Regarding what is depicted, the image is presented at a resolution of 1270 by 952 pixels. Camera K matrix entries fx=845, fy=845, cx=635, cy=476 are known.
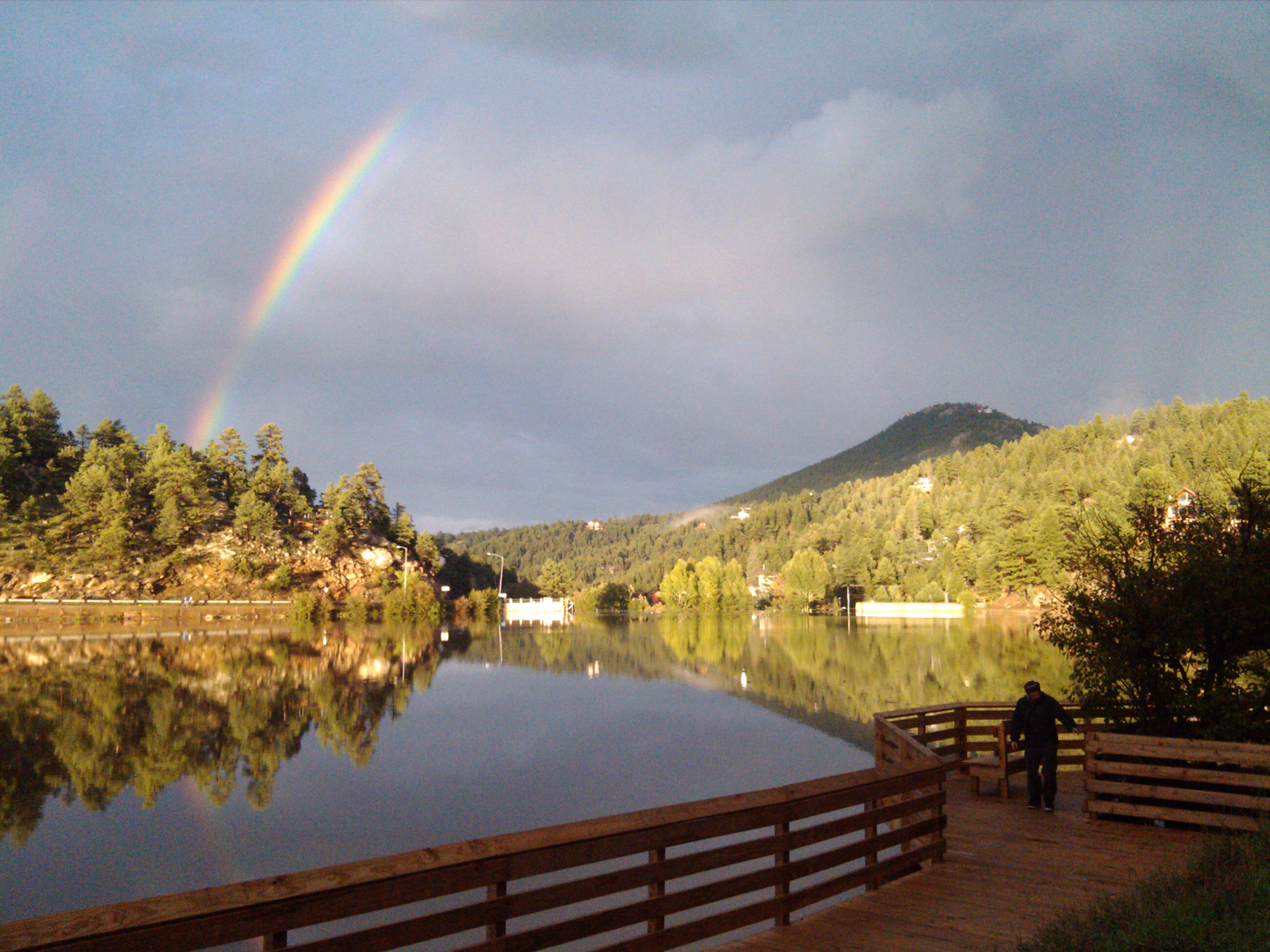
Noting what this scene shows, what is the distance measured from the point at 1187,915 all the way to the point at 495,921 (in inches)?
199

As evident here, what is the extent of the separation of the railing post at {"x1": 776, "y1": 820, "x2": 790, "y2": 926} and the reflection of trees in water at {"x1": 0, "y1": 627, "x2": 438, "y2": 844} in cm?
1647

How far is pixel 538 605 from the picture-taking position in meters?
152

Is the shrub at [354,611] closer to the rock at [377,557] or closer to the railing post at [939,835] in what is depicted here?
the rock at [377,557]

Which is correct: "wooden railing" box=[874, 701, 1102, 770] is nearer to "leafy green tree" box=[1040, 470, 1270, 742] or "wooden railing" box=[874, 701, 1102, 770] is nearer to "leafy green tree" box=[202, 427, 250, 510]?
"leafy green tree" box=[1040, 470, 1270, 742]

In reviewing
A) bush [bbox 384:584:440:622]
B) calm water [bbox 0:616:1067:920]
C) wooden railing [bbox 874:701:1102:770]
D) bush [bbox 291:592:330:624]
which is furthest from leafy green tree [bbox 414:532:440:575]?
wooden railing [bbox 874:701:1102:770]

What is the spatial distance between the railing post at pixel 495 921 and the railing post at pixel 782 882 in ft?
9.09

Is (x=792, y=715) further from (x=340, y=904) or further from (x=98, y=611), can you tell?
(x=98, y=611)

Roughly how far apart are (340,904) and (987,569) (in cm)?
13171

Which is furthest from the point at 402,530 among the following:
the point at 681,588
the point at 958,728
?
the point at 958,728

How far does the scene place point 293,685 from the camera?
4097cm

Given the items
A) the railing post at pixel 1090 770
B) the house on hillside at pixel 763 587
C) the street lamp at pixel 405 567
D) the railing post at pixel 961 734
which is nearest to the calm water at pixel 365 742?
the railing post at pixel 961 734

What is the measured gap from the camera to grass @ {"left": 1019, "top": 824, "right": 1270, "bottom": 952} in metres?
5.82

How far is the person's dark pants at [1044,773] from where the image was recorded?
39.5 feet

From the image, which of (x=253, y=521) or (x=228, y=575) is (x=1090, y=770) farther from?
(x=253, y=521)
